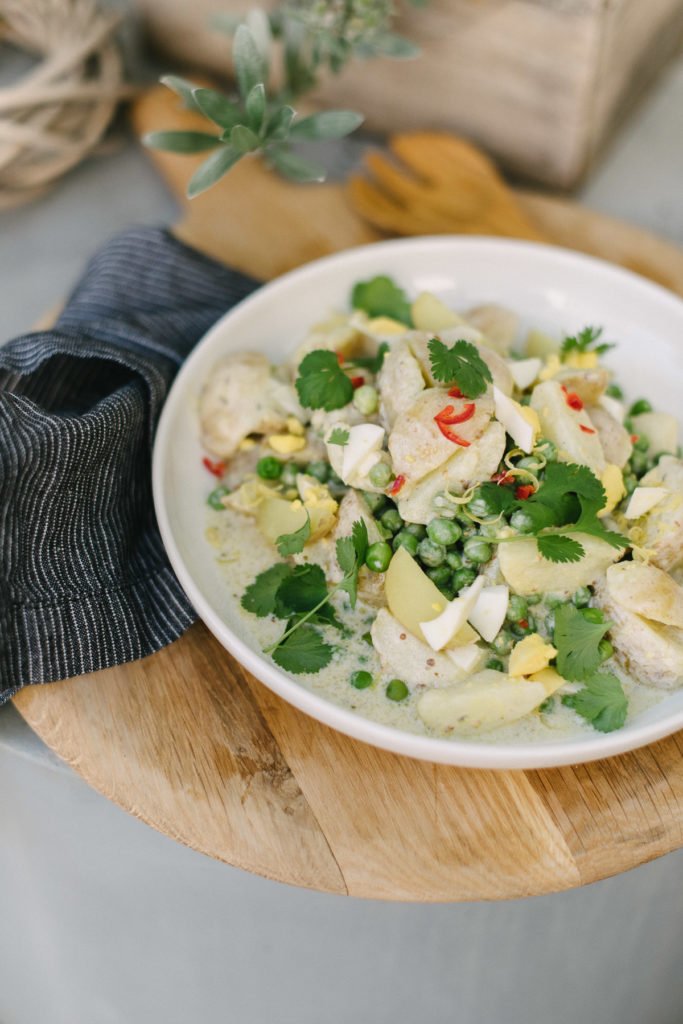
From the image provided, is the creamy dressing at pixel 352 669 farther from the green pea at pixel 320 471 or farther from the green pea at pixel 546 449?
the green pea at pixel 546 449

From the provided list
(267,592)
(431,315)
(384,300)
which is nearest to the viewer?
(267,592)

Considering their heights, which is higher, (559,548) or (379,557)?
(559,548)

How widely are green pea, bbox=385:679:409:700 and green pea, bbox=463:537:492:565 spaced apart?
0.29m

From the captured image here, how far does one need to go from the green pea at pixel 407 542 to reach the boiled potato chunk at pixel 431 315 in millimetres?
640

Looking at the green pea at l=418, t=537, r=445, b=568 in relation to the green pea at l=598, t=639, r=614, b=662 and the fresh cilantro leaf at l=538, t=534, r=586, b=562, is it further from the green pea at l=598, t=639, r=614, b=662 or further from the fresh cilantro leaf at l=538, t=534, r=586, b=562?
the green pea at l=598, t=639, r=614, b=662

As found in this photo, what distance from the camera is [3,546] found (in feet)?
6.69

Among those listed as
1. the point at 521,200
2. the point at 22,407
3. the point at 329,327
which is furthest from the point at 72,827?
the point at 521,200

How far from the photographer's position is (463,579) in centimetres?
202

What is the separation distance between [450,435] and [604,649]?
0.51 metres

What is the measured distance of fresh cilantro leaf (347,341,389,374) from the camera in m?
2.33

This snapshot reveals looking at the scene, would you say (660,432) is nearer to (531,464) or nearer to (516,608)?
(531,464)

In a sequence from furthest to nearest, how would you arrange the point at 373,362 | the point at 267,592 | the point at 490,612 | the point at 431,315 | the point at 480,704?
the point at 431,315 < the point at 373,362 < the point at 267,592 < the point at 490,612 < the point at 480,704

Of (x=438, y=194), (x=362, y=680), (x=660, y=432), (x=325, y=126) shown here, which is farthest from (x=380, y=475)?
(x=438, y=194)

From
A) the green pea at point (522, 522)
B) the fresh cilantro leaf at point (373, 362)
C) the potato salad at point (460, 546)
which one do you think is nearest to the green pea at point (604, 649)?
the potato salad at point (460, 546)
